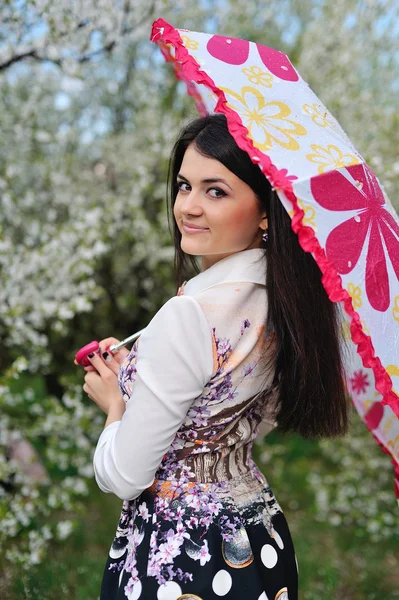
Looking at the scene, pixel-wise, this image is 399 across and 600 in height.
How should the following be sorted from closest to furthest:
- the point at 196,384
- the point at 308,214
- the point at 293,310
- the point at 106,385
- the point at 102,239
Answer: the point at 308,214 → the point at 196,384 → the point at 293,310 → the point at 106,385 → the point at 102,239

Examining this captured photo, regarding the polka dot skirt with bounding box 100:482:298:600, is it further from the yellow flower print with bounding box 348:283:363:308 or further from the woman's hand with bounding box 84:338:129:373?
the yellow flower print with bounding box 348:283:363:308

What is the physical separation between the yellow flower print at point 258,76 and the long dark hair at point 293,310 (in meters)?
0.16

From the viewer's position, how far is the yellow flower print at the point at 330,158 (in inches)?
59.4

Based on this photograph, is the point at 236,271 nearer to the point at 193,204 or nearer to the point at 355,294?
the point at 193,204

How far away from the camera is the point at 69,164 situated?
4.60 metres

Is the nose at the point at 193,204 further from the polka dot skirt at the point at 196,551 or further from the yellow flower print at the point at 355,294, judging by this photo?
the polka dot skirt at the point at 196,551

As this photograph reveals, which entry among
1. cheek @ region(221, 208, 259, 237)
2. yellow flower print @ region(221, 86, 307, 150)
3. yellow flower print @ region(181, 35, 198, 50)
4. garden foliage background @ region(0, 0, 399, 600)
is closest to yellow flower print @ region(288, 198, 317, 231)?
yellow flower print @ region(221, 86, 307, 150)

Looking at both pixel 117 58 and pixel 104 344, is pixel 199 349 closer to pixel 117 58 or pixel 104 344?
pixel 104 344

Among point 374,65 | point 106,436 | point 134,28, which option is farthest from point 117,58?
point 106,436

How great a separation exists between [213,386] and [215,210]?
45cm

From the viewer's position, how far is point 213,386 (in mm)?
1639

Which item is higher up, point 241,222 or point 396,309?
point 241,222

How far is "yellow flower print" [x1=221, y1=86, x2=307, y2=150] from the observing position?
149cm

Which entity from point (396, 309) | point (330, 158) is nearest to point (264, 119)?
point (330, 158)
